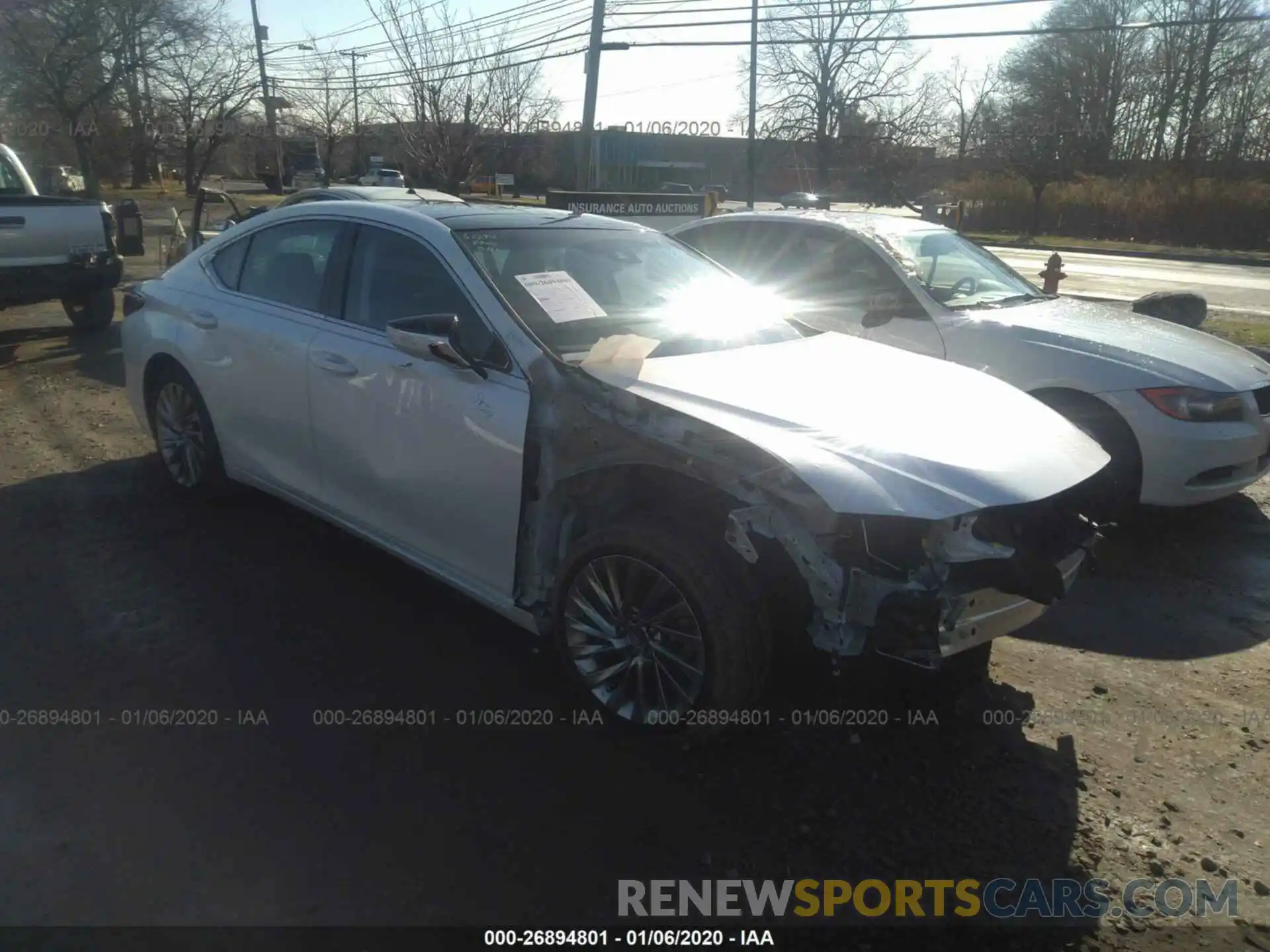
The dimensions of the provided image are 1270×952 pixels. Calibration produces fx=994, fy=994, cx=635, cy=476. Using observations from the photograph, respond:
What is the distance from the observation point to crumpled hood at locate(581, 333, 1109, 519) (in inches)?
114

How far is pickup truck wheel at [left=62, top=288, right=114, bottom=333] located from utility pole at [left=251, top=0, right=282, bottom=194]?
23.4 metres

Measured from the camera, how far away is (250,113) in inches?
1307

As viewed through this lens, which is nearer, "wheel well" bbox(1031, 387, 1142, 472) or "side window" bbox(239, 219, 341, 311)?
"side window" bbox(239, 219, 341, 311)

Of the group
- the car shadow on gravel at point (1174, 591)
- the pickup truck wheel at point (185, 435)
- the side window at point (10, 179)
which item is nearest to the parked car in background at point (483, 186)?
the side window at point (10, 179)

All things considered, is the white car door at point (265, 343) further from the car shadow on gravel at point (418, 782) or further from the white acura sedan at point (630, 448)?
the car shadow on gravel at point (418, 782)

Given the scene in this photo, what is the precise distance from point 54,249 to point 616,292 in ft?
25.1

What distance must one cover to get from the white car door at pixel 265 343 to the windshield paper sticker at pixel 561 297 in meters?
1.09

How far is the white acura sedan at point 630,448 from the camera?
9.57 ft

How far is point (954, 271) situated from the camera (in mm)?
6602

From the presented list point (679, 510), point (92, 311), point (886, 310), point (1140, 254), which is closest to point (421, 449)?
point (679, 510)

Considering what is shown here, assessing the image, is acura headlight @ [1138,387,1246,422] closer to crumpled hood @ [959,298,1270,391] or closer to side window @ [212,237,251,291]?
crumpled hood @ [959,298,1270,391]

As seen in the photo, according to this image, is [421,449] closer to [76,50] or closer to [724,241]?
[724,241]

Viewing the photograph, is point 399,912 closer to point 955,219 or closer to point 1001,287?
point 1001,287

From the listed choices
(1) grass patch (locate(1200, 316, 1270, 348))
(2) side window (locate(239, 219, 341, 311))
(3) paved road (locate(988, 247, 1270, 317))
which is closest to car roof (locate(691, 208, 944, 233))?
(2) side window (locate(239, 219, 341, 311))
